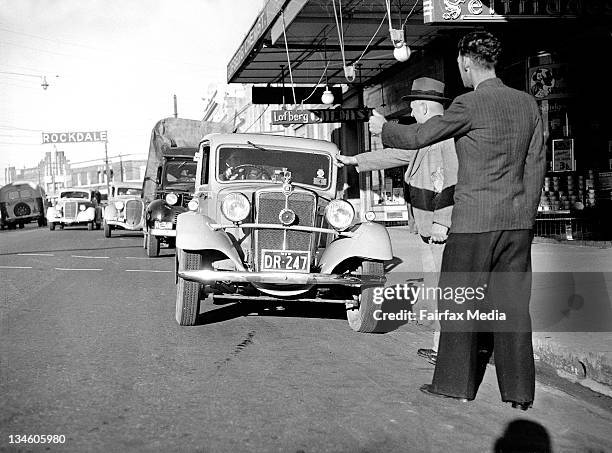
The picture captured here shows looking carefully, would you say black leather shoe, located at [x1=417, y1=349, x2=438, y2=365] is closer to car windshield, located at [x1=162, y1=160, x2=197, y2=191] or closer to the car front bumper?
the car front bumper

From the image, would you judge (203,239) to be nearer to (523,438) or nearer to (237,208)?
(237,208)

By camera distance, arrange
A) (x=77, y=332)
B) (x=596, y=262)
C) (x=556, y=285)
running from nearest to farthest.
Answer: (x=77, y=332) < (x=556, y=285) < (x=596, y=262)

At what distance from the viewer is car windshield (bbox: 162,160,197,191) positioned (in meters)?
17.3

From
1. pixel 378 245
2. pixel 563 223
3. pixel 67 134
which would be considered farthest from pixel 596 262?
pixel 67 134

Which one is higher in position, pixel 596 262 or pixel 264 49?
pixel 264 49

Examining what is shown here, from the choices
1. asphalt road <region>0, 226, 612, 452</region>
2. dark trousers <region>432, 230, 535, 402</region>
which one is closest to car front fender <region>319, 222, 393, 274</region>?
asphalt road <region>0, 226, 612, 452</region>

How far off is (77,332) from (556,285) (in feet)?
17.6

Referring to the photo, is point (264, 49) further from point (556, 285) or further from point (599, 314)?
point (599, 314)

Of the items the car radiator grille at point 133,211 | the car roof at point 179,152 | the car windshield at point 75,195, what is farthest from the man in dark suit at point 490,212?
the car windshield at point 75,195

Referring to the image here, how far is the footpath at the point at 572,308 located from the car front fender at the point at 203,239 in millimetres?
2694

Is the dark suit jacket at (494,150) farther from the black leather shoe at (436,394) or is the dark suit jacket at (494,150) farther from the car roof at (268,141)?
the car roof at (268,141)

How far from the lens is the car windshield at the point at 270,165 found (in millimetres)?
8148

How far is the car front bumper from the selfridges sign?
5.28 m

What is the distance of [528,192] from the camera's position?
406 centimetres
